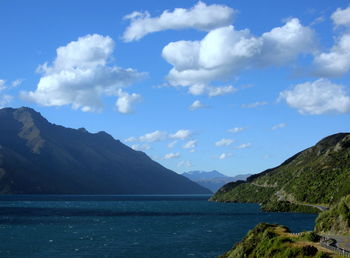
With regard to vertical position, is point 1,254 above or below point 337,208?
below

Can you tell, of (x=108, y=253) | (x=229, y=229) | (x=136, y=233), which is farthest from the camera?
(x=229, y=229)

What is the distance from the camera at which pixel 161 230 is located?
141125 mm

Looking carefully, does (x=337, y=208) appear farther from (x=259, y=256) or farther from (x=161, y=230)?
(x=161, y=230)

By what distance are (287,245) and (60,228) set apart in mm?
100252

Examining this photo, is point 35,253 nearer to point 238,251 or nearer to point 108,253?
point 108,253

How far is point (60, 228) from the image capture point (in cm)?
14938

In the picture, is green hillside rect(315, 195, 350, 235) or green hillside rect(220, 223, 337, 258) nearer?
green hillside rect(220, 223, 337, 258)

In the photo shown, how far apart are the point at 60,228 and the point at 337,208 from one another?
85.6 metres

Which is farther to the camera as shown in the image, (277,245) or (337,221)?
(337,221)

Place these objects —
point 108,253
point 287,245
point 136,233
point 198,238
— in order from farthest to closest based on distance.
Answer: point 136,233, point 198,238, point 108,253, point 287,245

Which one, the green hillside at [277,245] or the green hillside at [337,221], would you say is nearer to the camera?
the green hillside at [277,245]

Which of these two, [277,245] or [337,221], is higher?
[337,221]

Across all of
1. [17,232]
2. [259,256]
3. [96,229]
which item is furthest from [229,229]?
[259,256]

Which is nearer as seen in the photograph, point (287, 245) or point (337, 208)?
point (287, 245)
